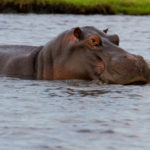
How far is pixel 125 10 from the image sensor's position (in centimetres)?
3000

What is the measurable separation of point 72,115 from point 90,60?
6.62 ft

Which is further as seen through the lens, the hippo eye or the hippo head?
the hippo eye

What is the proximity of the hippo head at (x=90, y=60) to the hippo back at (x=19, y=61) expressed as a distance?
0.81ft

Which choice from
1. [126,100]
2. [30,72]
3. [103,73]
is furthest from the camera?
[30,72]

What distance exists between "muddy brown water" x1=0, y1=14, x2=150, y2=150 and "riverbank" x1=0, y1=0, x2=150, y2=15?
63.1 ft

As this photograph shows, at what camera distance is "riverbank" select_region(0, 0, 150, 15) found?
27.5 meters

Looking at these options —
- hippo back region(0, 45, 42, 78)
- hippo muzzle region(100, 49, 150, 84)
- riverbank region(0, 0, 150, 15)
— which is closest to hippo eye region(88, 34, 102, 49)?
hippo muzzle region(100, 49, 150, 84)

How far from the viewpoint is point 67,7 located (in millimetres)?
28281

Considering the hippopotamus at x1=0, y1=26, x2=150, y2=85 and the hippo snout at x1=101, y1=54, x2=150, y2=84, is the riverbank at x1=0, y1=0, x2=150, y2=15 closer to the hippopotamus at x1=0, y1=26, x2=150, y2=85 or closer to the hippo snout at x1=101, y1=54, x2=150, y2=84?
the hippopotamus at x1=0, y1=26, x2=150, y2=85

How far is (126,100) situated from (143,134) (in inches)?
62.0

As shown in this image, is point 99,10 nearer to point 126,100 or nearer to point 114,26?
point 114,26

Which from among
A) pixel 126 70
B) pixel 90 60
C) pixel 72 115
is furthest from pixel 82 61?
pixel 72 115

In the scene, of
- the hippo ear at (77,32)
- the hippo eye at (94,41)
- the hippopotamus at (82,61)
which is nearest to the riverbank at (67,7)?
the hippopotamus at (82,61)

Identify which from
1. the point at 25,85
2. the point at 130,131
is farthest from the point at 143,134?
the point at 25,85
